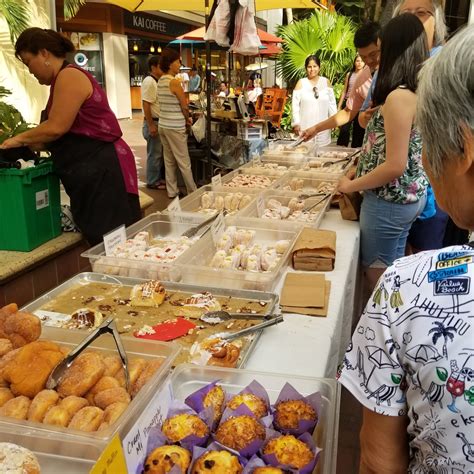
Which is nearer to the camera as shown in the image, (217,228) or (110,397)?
(110,397)

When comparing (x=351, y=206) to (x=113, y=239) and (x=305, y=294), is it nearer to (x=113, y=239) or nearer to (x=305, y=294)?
(x=305, y=294)

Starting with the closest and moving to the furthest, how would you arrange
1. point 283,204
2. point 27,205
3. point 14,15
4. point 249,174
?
1. point 27,205
2. point 283,204
3. point 249,174
4. point 14,15

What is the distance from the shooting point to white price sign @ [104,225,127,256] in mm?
2108

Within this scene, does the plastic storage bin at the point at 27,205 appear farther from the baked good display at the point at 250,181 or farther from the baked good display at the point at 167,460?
the baked good display at the point at 167,460

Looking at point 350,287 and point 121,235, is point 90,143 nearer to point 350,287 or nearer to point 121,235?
point 121,235

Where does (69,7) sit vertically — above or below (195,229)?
above

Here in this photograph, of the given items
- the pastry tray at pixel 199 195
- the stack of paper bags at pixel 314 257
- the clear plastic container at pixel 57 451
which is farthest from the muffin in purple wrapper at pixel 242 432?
the pastry tray at pixel 199 195

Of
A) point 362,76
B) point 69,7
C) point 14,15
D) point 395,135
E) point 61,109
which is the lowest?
point 395,135

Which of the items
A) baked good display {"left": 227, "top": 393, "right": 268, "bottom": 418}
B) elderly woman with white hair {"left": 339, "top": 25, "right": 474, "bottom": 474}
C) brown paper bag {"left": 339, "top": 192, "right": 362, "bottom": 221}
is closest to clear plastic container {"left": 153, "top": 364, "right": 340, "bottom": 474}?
baked good display {"left": 227, "top": 393, "right": 268, "bottom": 418}

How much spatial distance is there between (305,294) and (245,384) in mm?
644

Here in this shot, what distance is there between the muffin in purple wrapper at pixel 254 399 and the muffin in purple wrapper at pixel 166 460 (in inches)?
6.6

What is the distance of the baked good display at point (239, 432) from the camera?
97 centimetres

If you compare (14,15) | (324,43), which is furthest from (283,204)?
(324,43)

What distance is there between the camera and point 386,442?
96 centimetres
